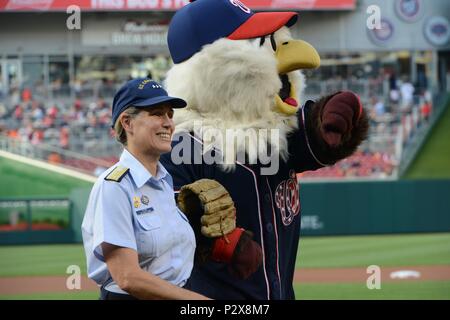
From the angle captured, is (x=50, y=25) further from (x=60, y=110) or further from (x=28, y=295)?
(x=28, y=295)

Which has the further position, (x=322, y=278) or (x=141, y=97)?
(x=322, y=278)

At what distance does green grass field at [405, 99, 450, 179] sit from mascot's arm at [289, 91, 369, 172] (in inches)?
729

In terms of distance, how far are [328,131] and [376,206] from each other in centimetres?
1390

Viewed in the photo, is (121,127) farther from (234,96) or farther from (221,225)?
(234,96)

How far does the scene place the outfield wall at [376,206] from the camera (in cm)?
1725

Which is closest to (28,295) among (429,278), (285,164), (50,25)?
(429,278)

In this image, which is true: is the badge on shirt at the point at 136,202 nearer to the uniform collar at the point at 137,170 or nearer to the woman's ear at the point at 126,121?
the uniform collar at the point at 137,170

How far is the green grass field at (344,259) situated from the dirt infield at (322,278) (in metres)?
0.41

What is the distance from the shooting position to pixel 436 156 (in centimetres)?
2341

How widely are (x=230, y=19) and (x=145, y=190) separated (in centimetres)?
97

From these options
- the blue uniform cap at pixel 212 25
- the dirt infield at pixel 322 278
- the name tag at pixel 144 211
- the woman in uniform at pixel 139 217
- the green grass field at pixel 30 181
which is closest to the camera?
the woman in uniform at pixel 139 217

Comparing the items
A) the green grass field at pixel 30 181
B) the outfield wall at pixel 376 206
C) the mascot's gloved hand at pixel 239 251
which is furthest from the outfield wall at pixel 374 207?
the mascot's gloved hand at pixel 239 251

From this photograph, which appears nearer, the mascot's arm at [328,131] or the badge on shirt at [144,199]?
the badge on shirt at [144,199]

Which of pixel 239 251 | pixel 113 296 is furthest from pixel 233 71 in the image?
pixel 113 296
